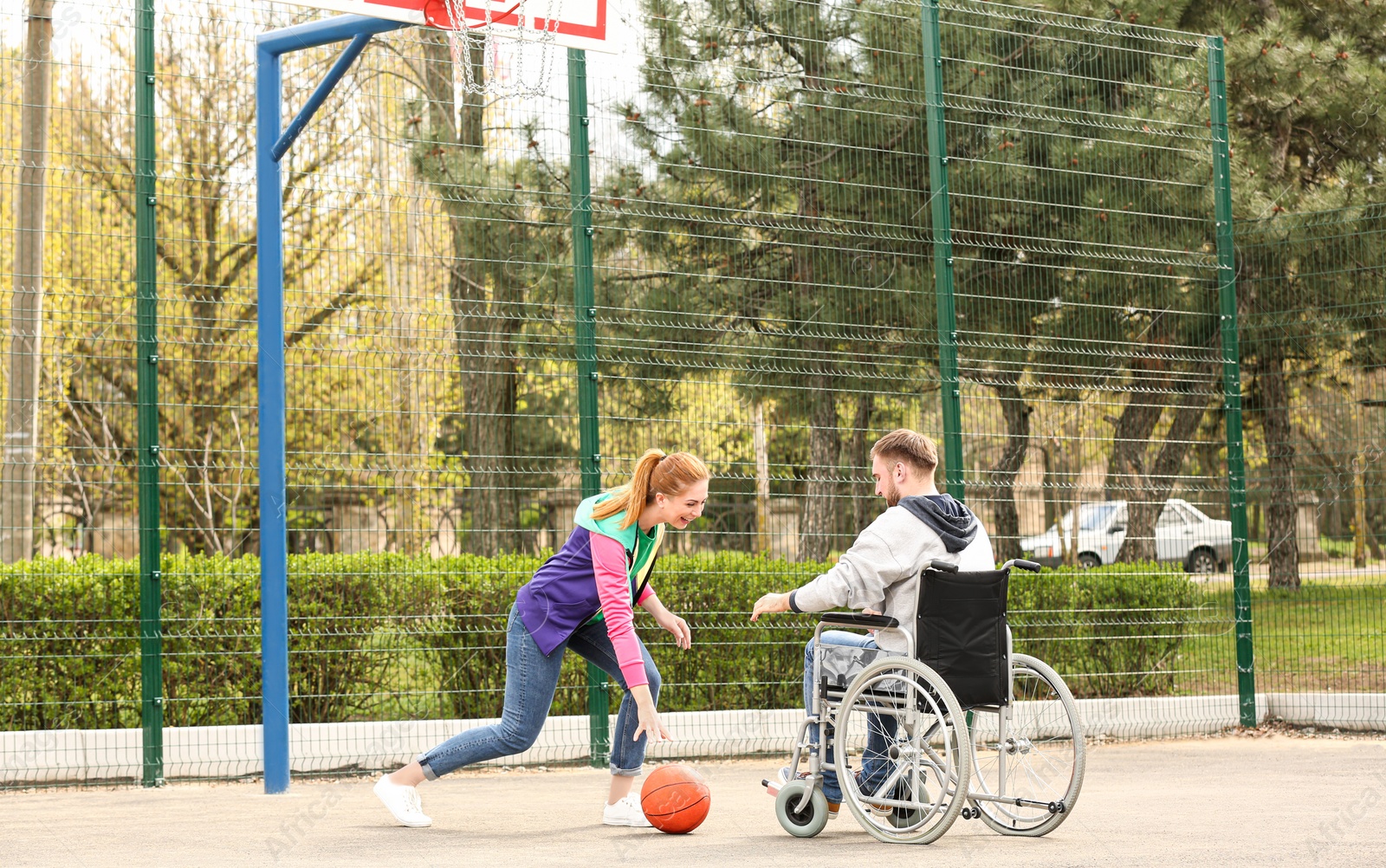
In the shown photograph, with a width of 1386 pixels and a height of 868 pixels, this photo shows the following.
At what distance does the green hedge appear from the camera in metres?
7.33

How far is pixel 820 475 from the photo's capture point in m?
8.71

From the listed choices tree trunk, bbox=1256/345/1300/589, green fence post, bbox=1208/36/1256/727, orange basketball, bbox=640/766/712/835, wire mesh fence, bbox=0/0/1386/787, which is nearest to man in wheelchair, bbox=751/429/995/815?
orange basketball, bbox=640/766/712/835

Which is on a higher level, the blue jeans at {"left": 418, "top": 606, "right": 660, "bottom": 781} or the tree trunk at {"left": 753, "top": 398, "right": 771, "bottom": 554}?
the tree trunk at {"left": 753, "top": 398, "right": 771, "bottom": 554}

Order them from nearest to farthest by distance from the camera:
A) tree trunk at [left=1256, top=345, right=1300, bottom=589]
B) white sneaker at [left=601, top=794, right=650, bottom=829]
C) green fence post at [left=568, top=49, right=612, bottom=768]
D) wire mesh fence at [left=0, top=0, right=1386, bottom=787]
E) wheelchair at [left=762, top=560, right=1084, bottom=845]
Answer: wheelchair at [left=762, top=560, right=1084, bottom=845] → white sneaker at [left=601, top=794, right=650, bottom=829] → wire mesh fence at [left=0, top=0, right=1386, bottom=787] → green fence post at [left=568, top=49, right=612, bottom=768] → tree trunk at [left=1256, top=345, right=1300, bottom=589]

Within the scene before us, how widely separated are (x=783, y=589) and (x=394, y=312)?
2.83m

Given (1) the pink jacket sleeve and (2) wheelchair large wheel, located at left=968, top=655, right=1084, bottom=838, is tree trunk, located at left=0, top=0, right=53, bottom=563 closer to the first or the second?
(1) the pink jacket sleeve

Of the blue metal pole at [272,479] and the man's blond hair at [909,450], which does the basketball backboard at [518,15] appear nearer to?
the blue metal pole at [272,479]

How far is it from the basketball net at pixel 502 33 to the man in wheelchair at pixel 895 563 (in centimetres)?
266

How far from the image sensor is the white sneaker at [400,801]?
216 inches

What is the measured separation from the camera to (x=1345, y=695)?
30.0ft

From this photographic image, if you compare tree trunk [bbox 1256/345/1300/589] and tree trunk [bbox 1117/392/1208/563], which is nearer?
tree trunk [bbox 1117/392/1208/563]

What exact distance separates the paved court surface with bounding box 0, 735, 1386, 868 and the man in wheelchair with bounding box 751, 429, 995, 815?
1.86 feet

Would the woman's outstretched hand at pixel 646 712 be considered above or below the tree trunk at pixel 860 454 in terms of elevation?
below

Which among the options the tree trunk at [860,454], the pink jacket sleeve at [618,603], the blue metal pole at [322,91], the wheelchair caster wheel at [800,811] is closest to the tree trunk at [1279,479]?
the tree trunk at [860,454]
